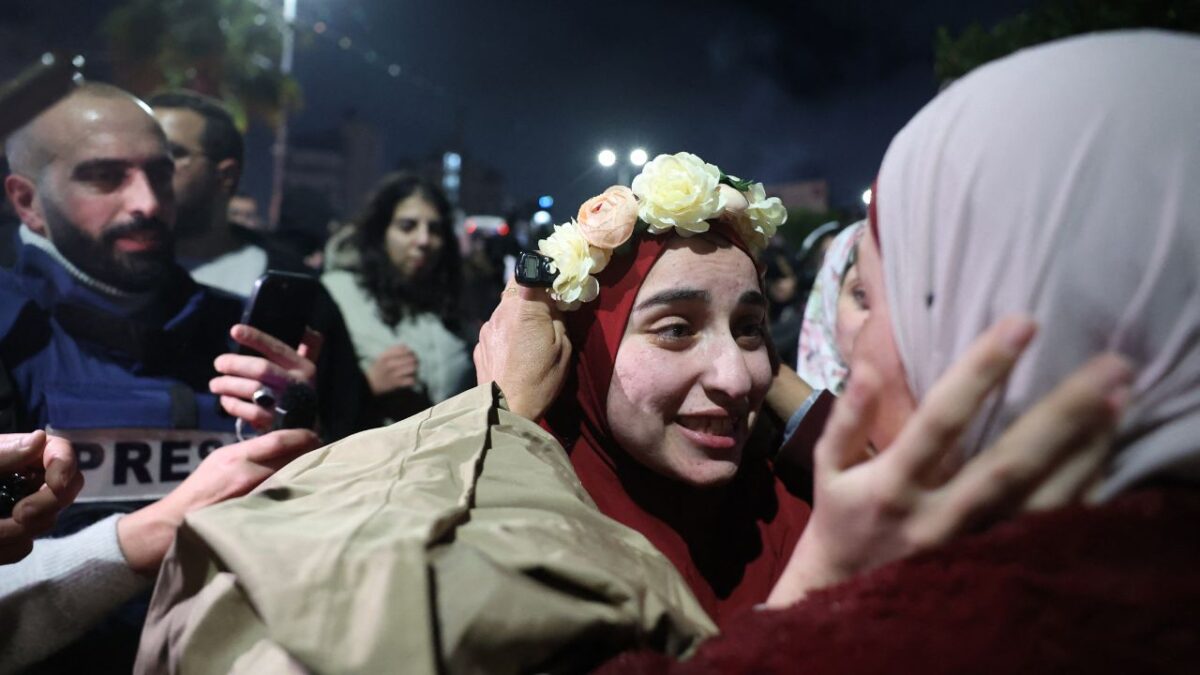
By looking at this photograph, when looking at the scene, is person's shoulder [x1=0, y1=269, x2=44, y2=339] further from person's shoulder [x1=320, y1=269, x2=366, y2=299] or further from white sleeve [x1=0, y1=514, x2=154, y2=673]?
person's shoulder [x1=320, y1=269, x2=366, y2=299]

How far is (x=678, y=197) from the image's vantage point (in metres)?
1.60

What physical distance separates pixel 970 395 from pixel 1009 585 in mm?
191

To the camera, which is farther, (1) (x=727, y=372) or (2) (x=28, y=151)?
(2) (x=28, y=151)

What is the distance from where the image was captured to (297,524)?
1.04 m

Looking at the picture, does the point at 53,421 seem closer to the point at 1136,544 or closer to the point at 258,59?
the point at 1136,544

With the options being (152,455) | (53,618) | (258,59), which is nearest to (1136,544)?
(53,618)

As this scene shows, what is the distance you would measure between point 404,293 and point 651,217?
259cm

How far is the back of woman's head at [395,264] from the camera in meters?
Answer: 3.98

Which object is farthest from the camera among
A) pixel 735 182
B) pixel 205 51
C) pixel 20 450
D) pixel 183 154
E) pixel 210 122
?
pixel 205 51

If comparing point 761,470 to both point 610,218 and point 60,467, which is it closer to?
point 610,218

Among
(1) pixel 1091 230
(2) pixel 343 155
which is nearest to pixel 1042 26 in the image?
(1) pixel 1091 230

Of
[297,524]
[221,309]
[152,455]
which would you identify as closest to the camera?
[297,524]

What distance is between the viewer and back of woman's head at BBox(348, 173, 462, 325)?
13.0ft

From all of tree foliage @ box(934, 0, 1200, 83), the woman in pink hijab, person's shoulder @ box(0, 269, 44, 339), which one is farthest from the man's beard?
tree foliage @ box(934, 0, 1200, 83)
